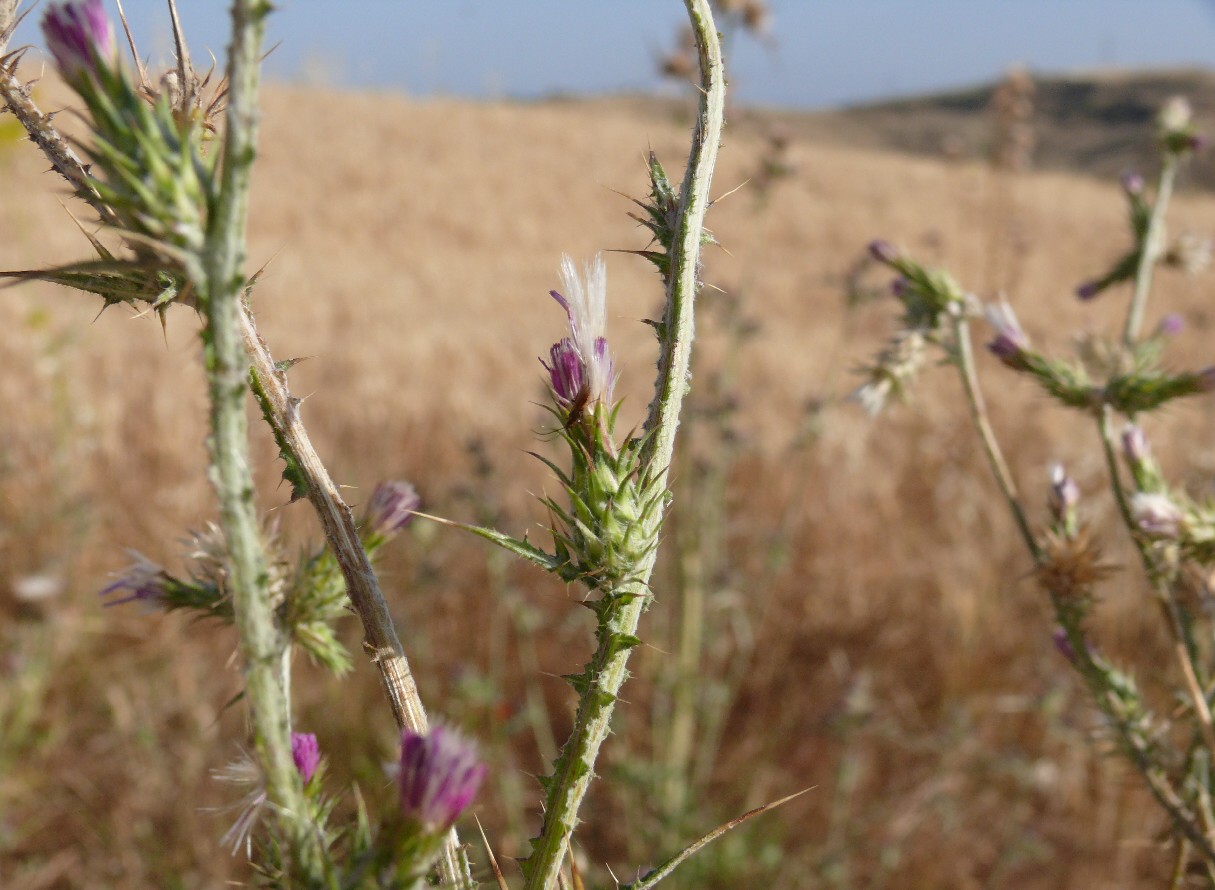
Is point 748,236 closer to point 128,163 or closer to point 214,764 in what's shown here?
point 214,764

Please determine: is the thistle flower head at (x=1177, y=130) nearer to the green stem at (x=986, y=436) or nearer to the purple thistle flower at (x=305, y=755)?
the green stem at (x=986, y=436)

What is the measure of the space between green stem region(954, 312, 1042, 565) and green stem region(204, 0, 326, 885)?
0.95 meters

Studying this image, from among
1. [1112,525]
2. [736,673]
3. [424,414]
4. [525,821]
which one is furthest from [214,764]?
[1112,525]

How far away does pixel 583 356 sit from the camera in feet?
2.46

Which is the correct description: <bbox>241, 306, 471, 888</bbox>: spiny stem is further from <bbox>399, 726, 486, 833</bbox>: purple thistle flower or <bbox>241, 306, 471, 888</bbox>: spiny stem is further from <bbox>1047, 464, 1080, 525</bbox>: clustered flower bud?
<bbox>1047, 464, 1080, 525</bbox>: clustered flower bud

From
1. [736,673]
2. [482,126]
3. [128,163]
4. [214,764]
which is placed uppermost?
[482,126]

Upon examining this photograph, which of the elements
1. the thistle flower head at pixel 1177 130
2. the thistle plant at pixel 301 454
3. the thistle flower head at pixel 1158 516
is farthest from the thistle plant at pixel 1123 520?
the thistle plant at pixel 301 454

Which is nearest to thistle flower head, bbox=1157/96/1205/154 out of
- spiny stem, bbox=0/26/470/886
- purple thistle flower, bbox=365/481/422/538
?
purple thistle flower, bbox=365/481/422/538

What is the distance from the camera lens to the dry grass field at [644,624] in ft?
10.9

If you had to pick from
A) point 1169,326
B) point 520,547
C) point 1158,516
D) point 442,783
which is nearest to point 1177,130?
point 1169,326

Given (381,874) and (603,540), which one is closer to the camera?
(381,874)

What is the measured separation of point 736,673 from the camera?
3.62 m

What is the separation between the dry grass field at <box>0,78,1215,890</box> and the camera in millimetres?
3322

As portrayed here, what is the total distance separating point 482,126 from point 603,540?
23916 millimetres
